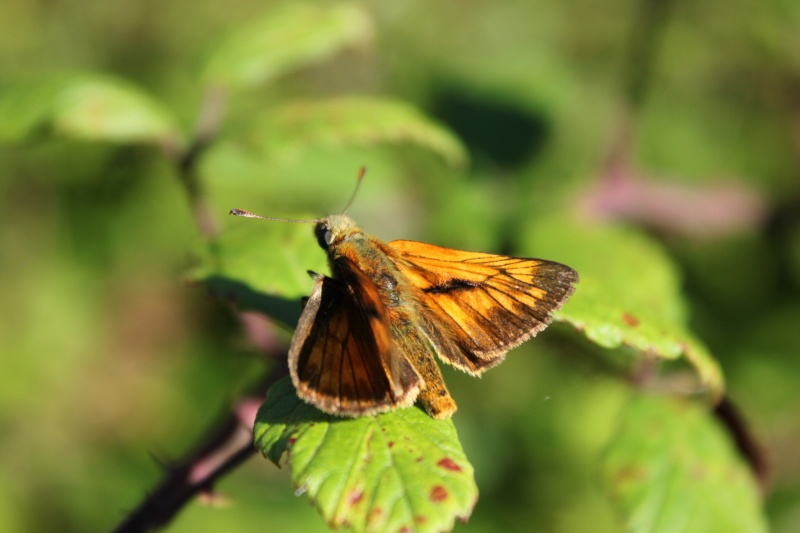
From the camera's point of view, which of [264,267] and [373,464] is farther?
[264,267]

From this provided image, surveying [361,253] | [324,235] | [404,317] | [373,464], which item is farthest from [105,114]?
[373,464]

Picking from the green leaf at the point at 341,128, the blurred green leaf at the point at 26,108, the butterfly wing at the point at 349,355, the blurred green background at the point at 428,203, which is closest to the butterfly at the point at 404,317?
the butterfly wing at the point at 349,355

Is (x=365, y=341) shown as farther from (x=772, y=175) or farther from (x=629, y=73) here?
(x=772, y=175)

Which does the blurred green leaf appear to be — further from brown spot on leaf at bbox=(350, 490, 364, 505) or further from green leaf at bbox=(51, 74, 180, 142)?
brown spot on leaf at bbox=(350, 490, 364, 505)

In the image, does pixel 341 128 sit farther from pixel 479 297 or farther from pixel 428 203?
pixel 428 203

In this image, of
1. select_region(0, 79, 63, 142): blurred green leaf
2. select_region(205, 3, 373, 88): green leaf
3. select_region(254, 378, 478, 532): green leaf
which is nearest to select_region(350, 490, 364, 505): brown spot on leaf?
select_region(254, 378, 478, 532): green leaf

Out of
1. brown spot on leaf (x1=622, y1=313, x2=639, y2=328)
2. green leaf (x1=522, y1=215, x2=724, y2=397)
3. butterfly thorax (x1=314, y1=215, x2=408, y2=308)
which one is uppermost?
butterfly thorax (x1=314, y1=215, x2=408, y2=308)
